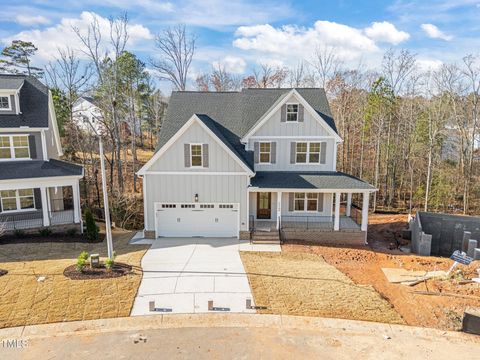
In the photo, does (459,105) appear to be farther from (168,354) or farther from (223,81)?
(168,354)

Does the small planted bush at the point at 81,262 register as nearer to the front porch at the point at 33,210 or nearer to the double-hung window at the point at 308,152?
the front porch at the point at 33,210

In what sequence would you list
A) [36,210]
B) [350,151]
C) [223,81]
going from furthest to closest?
[223,81] < [350,151] < [36,210]

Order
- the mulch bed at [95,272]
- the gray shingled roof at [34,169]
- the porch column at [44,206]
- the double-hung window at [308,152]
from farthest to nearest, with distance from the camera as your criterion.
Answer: the double-hung window at [308,152] → the porch column at [44,206] → the gray shingled roof at [34,169] → the mulch bed at [95,272]

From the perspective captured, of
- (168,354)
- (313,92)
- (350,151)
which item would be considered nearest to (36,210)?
(168,354)

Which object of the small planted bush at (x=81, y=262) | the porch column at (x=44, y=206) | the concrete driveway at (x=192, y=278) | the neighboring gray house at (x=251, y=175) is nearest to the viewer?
the concrete driveway at (x=192, y=278)

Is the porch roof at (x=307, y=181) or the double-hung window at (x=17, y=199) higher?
the porch roof at (x=307, y=181)

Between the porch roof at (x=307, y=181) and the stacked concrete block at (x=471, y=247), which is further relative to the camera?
the porch roof at (x=307, y=181)

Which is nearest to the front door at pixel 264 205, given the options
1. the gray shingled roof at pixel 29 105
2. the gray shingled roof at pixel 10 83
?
the gray shingled roof at pixel 29 105
